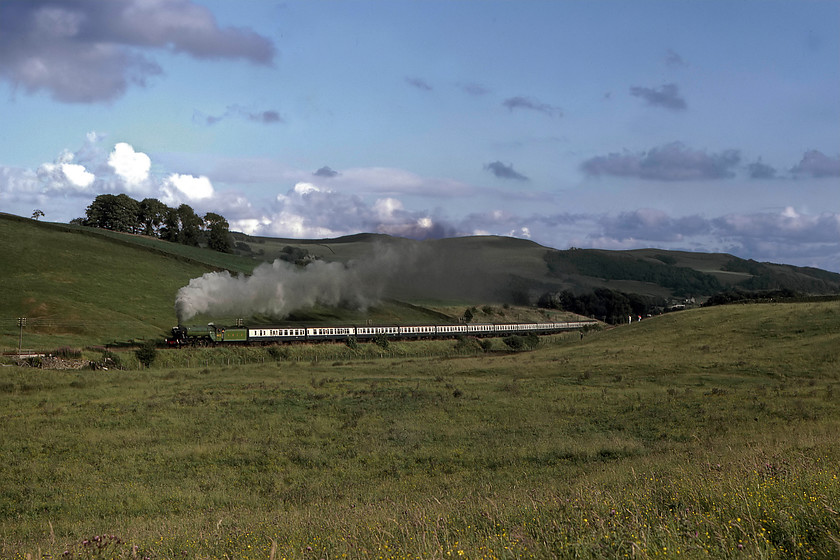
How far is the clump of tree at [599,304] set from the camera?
6660 inches

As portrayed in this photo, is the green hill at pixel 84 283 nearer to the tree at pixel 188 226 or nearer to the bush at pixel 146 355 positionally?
the bush at pixel 146 355

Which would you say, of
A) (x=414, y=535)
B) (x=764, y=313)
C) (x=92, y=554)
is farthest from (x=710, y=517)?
(x=764, y=313)

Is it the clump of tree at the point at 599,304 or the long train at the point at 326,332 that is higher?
the clump of tree at the point at 599,304

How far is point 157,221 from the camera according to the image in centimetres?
18275

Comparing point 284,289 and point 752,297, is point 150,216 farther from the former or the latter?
point 752,297

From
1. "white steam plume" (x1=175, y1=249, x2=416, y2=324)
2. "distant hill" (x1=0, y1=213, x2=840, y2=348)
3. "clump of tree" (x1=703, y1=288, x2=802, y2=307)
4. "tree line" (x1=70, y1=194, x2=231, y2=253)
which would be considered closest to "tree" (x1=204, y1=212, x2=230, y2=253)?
"tree line" (x1=70, y1=194, x2=231, y2=253)

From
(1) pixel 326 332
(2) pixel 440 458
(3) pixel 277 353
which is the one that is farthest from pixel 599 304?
(2) pixel 440 458

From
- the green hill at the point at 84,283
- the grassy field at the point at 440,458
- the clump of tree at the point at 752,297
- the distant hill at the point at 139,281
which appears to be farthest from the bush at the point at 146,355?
the clump of tree at the point at 752,297

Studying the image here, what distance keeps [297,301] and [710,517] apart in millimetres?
100459

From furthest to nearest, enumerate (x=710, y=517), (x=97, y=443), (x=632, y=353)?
(x=632, y=353)
(x=97, y=443)
(x=710, y=517)

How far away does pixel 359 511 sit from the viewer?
1296 cm

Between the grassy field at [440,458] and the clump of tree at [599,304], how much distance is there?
360 feet

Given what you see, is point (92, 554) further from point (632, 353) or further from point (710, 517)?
point (632, 353)

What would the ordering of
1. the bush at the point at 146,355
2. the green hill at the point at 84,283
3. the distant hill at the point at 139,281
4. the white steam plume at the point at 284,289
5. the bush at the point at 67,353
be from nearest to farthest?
1. the bush at the point at 67,353
2. the bush at the point at 146,355
3. the green hill at the point at 84,283
4. the distant hill at the point at 139,281
5. the white steam plume at the point at 284,289
